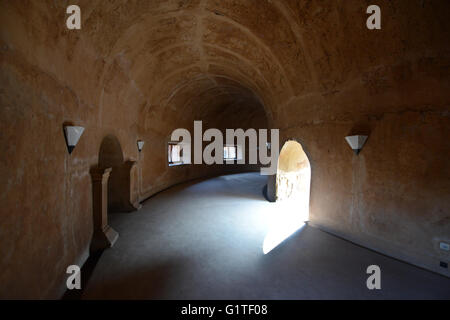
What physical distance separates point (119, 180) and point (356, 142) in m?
6.81

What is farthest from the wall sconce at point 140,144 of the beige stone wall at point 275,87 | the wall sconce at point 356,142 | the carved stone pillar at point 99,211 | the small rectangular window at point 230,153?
the small rectangular window at point 230,153

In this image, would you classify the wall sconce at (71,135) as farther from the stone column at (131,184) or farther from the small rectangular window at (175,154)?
the small rectangular window at (175,154)

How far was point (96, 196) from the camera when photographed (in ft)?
13.9

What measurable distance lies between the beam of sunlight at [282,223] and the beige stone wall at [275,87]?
613mm

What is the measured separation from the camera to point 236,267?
11.5ft

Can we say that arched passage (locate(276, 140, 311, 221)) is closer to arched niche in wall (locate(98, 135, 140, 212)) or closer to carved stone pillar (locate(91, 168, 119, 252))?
arched niche in wall (locate(98, 135, 140, 212))

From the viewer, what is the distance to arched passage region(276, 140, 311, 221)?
7379mm

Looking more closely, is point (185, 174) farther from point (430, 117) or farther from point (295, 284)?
point (430, 117)

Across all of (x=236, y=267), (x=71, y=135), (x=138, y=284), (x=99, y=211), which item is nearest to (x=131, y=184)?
(x=99, y=211)

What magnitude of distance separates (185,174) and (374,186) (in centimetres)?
1012

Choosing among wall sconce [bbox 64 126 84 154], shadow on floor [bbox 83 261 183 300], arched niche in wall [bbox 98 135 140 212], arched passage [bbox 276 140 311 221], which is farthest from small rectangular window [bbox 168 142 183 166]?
shadow on floor [bbox 83 261 183 300]

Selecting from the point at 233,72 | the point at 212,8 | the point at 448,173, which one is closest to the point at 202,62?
the point at 233,72

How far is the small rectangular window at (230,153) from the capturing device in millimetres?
16250

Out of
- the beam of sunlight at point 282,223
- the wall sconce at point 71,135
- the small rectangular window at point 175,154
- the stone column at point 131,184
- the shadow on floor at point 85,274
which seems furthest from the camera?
the small rectangular window at point 175,154
